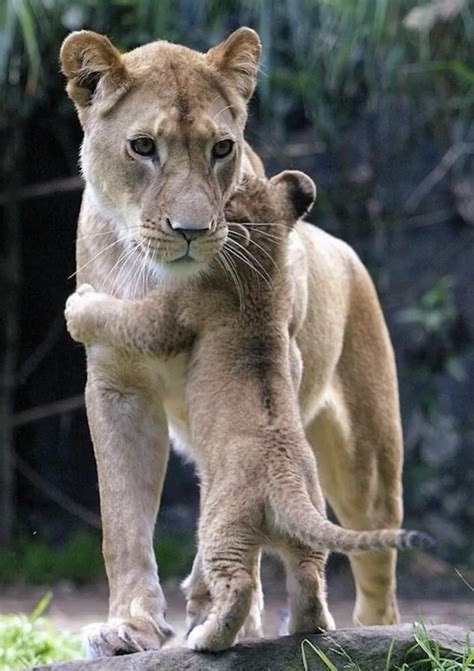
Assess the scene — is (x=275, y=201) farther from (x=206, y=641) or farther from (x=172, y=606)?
(x=172, y=606)

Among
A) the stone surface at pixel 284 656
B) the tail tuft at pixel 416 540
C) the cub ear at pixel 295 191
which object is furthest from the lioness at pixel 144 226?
the tail tuft at pixel 416 540

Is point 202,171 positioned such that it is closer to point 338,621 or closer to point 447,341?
point 338,621

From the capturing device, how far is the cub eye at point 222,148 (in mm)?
3535

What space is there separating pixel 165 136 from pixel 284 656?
1229mm

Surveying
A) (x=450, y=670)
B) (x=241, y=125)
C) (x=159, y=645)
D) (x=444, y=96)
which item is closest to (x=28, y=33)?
(x=444, y=96)

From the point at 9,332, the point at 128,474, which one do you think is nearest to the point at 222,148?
the point at 128,474

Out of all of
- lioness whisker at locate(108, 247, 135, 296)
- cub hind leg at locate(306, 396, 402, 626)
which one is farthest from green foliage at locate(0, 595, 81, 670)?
lioness whisker at locate(108, 247, 135, 296)

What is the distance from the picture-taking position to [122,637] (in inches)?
132

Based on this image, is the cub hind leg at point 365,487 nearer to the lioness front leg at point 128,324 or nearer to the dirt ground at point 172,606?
the lioness front leg at point 128,324

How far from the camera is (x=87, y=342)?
3.63m

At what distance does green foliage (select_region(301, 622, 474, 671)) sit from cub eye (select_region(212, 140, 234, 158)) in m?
1.19

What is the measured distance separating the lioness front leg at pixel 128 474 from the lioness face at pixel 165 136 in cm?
37

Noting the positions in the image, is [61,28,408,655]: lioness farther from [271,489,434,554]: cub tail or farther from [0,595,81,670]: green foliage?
[0,595,81,670]: green foliage

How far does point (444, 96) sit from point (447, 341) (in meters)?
1.53
